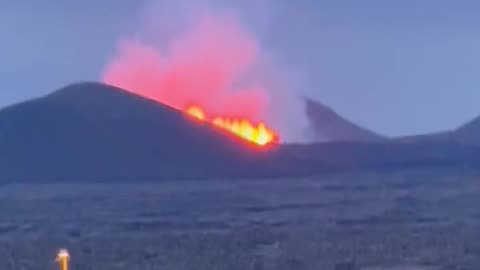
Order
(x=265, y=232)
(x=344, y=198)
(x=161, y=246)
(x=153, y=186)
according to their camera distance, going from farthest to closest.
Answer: (x=153, y=186), (x=344, y=198), (x=265, y=232), (x=161, y=246)

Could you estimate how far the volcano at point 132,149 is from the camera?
140m

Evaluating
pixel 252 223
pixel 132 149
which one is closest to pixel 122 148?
pixel 132 149

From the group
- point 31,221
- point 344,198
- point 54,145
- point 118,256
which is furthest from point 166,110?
point 118,256

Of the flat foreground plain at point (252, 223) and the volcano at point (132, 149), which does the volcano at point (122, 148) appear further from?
the flat foreground plain at point (252, 223)

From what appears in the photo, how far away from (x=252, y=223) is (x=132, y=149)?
43536 mm

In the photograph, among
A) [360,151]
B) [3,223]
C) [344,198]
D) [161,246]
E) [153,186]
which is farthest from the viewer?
[360,151]

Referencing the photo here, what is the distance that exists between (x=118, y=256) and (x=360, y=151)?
271ft

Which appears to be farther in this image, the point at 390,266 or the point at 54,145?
the point at 54,145

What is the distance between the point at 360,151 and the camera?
155500mm

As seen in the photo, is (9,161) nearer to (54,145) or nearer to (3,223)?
(54,145)

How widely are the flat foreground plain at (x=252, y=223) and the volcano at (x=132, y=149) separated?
2619 mm

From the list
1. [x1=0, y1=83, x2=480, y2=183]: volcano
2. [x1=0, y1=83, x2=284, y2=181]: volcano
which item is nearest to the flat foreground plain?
[x1=0, y1=83, x2=480, y2=183]: volcano

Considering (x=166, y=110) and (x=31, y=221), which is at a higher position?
(x=166, y=110)

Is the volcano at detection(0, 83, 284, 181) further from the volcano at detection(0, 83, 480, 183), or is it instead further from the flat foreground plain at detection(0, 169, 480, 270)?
the flat foreground plain at detection(0, 169, 480, 270)
